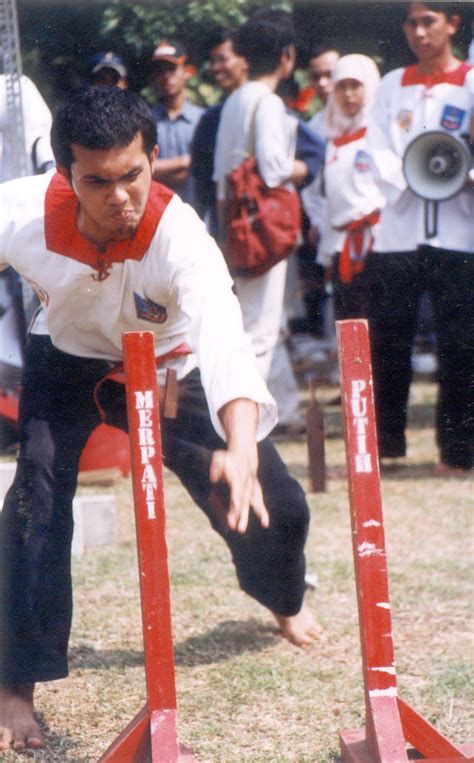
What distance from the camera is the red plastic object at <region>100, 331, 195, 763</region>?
8.13 ft

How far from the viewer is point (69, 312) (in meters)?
3.06

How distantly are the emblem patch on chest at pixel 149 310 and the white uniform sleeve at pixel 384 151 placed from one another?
2.93 m

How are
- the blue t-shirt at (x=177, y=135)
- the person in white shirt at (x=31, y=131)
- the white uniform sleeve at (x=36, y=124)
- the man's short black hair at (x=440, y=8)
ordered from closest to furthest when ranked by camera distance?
the person in white shirt at (x=31, y=131)
the white uniform sleeve at (x=36, y=124)
the man's short black hair at (x=440, y=8)
the blue t-shirt at (x=177, y=135)

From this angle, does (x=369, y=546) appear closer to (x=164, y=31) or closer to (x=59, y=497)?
(x=59, y=497)

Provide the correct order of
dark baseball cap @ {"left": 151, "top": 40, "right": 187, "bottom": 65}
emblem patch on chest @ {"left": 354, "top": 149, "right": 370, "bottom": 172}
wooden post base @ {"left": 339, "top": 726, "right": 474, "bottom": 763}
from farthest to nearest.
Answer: emblem patch on chest @ {"left": 354, "top": 149, "right": 370, "bottom": 172} → dark baseball cap @ {"left": 151, "top": 40, "right": 187, "bottom": 65} → wooden post base @ {"left": 339, "top": 726, "right": 474, "bottom": 763}

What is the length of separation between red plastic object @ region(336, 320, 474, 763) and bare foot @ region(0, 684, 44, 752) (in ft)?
2.93

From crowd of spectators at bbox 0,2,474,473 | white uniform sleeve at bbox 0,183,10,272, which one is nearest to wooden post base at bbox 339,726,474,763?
white uniform sleeve at bbox 0,183,10,272

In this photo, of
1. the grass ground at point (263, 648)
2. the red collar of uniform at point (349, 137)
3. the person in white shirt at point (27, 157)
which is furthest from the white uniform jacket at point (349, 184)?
the person in white shirt at point (27, 157)

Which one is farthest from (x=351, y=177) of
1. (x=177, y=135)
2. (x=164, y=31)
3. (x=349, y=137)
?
(x=164, y=31)

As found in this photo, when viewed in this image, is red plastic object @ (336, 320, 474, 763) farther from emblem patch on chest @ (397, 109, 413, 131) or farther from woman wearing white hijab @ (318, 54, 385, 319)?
woman wearing white hijab @ (318, 54, 385, 319)

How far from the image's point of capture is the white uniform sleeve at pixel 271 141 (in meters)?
5.81

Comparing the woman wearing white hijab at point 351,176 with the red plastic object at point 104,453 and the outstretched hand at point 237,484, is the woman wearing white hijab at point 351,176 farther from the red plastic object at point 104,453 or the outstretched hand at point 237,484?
the outstretched hand at point 237,484

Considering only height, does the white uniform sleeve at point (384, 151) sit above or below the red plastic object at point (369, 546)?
above

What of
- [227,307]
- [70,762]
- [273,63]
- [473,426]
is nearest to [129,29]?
[273,63]
